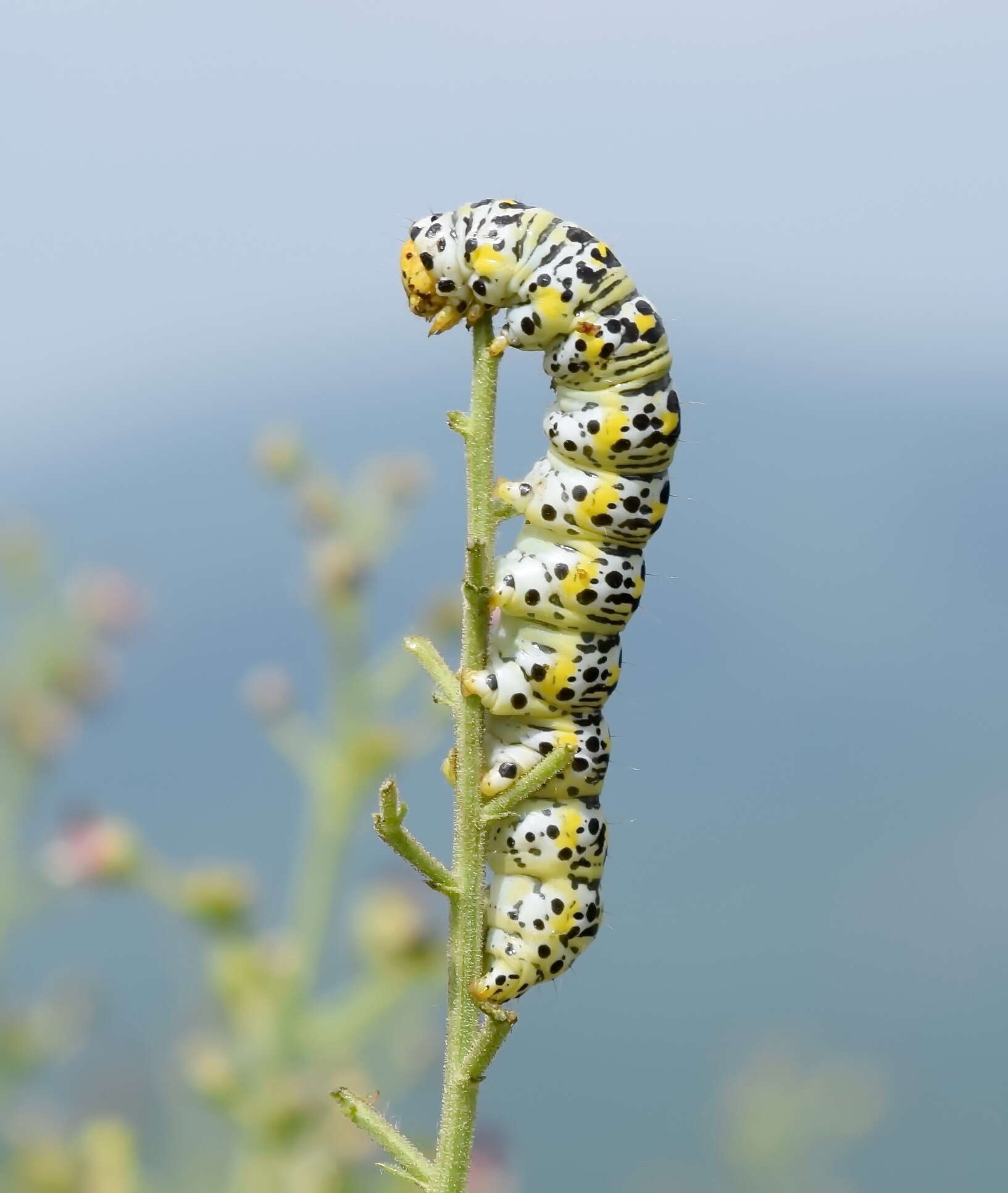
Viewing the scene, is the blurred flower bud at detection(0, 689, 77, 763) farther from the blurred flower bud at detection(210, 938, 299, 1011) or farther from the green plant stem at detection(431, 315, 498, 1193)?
the green plant stem at detection(431, 315, 498, 1193)

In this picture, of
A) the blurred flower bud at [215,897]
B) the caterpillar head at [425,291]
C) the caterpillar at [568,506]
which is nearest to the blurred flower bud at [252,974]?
the blurred flower bud at [215,897]

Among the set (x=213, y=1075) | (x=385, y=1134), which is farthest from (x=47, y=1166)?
(x=385, y=1134)

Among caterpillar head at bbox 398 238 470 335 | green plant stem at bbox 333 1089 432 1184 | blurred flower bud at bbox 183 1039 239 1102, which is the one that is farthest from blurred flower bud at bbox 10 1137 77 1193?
caterpillar head at bbox 398 238 470 335

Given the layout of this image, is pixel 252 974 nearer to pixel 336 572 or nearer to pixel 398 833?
pixel 336 572

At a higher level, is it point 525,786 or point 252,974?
point 525,786

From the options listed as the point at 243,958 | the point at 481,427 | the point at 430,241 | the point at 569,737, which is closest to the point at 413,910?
the point at 243,958

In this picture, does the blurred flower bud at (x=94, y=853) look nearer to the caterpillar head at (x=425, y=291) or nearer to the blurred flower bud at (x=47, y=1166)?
the blurred flower bud at (x=47, y=1166)
